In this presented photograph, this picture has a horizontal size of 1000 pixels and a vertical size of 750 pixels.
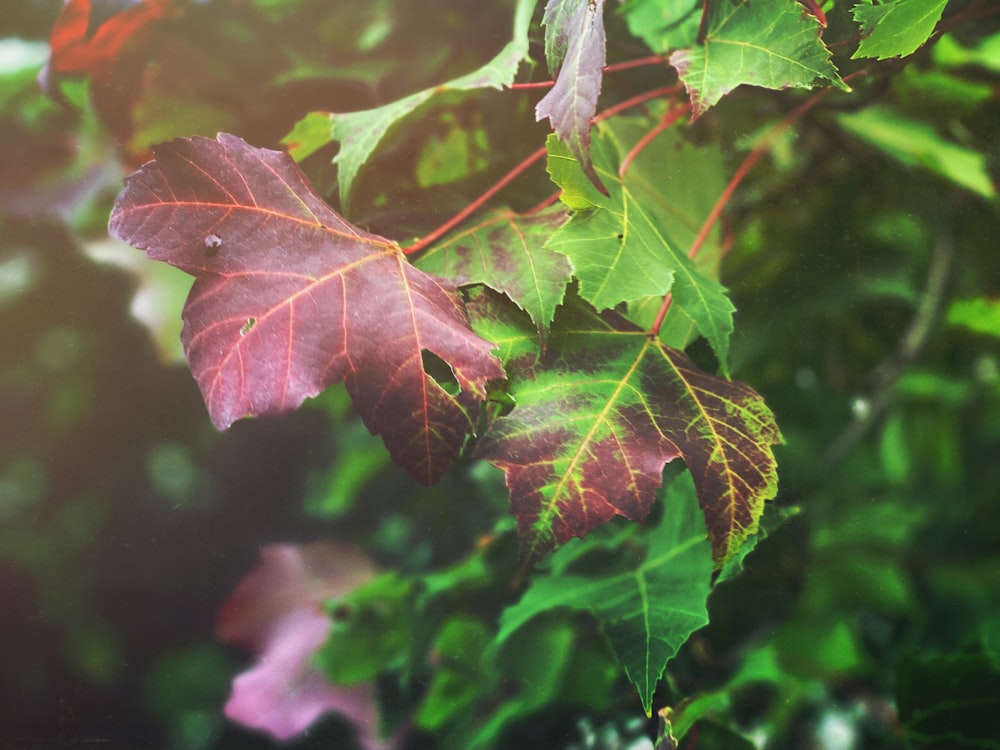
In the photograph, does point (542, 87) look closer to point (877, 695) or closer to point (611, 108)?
point (611, 108)

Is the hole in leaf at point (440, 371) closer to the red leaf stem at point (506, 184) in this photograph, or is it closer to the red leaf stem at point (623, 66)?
the red leaf stem at point (506, 184)

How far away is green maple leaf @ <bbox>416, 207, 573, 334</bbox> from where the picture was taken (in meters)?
0.36

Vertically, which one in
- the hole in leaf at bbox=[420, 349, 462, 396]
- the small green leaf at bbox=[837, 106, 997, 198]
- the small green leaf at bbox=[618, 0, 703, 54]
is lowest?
the hole in leaf at bbox=[420, 349, 462, 396]

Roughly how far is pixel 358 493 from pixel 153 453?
0.14 meters

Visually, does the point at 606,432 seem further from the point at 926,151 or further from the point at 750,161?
the point at 926,151

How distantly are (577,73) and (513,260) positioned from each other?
0.10 m

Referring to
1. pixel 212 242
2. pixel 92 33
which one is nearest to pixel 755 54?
pixel 212 242

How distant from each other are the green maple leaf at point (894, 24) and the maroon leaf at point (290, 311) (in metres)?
0.25

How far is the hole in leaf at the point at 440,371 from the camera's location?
0.35m

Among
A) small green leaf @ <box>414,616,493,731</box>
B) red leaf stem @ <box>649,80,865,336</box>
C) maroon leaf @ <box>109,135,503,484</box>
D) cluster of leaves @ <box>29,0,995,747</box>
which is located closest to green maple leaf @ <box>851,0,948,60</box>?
cluster of leaves @ <box>29,0,995,747</box>

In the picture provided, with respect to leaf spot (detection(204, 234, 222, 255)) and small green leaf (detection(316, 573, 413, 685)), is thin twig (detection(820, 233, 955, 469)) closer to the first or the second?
small green leaf (detection(316, 573, 413, 685))

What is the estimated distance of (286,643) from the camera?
49 cm

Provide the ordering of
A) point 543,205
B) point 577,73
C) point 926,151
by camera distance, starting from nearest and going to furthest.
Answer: point 577,73 < point 543,205 < point 926,151

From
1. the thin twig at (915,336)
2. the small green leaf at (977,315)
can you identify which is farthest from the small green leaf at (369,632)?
the small green leaf at (977,315)
